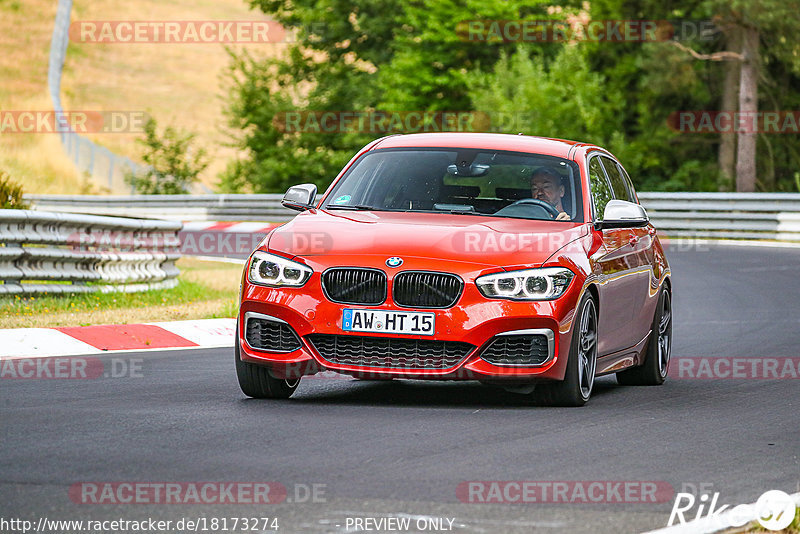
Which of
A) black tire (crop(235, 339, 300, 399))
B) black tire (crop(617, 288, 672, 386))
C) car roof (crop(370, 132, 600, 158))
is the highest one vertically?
car roof (crop(370, 132, 600, 158))

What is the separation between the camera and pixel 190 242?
31109 mm

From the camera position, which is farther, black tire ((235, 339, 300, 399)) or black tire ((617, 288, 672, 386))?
black tire ((617, 288, 672, 386))

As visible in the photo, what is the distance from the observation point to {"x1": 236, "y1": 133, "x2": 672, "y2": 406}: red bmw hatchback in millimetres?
8727

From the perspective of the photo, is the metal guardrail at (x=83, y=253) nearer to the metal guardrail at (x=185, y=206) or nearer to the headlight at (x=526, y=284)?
the headlight at (x=526, y=284)

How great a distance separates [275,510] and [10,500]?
1.04 metres

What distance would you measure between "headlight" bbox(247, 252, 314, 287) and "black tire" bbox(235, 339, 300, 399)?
435mm

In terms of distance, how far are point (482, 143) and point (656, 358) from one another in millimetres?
2198

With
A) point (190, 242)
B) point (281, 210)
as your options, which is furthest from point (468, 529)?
point (281, 210)

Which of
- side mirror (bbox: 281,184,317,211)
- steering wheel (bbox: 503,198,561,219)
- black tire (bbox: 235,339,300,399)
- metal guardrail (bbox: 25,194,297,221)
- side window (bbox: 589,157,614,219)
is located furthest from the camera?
metal guardrail (bbox: 25,194,297,221)

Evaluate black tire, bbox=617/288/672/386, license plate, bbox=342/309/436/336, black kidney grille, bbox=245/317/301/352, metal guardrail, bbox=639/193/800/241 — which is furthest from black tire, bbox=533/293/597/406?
metal guardrail, bbox=639/193/800/241

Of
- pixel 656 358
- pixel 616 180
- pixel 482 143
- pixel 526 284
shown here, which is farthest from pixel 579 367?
pixel 616 180

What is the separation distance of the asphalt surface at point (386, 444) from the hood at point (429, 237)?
0.94 m

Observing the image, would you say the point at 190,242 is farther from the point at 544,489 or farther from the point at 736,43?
A: the point at 544,489

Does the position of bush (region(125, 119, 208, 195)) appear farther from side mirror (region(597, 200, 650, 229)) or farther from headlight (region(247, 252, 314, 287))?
headlight (region(247, 252, 314, 287))
